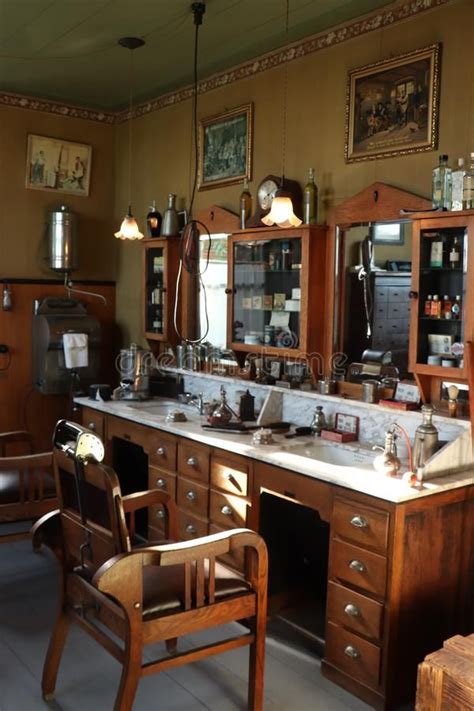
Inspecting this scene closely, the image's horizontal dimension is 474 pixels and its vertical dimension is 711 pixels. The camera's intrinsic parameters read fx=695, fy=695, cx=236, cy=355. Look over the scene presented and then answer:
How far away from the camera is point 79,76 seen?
4.75 meters

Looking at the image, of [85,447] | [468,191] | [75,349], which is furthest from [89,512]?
[75,349]

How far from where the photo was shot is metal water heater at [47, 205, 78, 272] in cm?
528

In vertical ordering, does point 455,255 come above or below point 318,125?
below

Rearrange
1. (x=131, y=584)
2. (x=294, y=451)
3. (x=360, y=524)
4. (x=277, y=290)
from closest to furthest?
1. (x=131, y=584)
2. (x=360, y=524)
3. (x=294, y=451)
4. (x=277, y=290)

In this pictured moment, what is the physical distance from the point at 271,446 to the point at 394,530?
90cm

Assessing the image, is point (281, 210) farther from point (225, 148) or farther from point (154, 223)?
point (154, 223)

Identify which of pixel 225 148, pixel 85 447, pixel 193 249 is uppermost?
pixel 225 148

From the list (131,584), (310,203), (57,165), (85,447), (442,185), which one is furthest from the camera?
(57,165)

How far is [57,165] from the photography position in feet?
17.7

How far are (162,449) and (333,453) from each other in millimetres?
997

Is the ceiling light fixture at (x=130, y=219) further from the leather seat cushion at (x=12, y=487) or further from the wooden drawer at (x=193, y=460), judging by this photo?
the leather seat cushion at (x=12, y=487)

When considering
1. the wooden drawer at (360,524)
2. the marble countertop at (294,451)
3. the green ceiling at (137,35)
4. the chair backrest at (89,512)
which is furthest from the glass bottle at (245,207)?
the chair backrest at (89,512)

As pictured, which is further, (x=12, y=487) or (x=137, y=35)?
(x=137, y=35)

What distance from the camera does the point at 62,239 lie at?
17.4 feet
